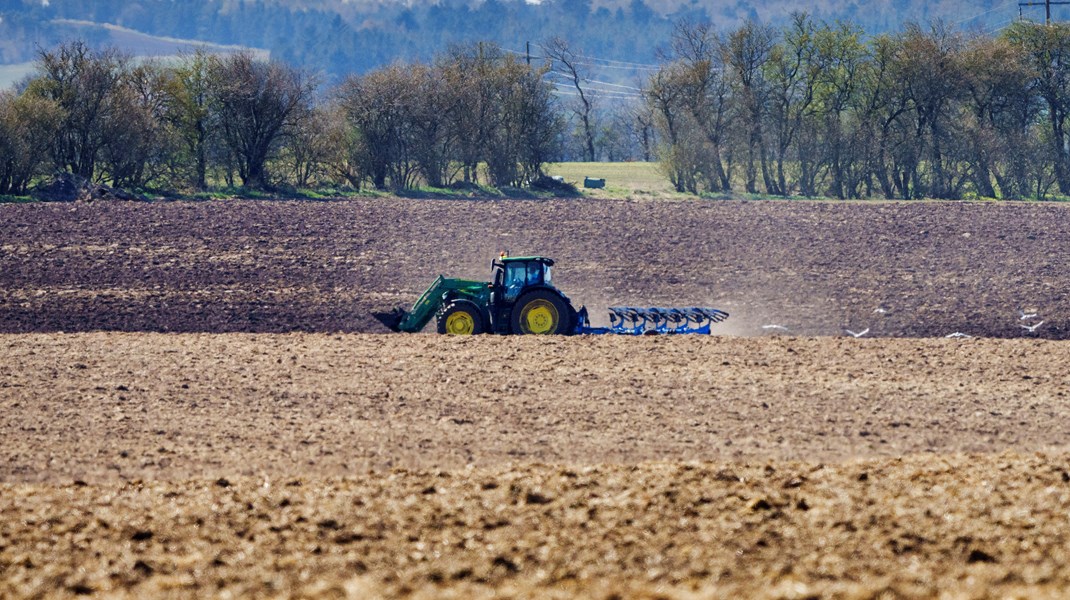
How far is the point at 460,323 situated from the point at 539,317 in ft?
3.82

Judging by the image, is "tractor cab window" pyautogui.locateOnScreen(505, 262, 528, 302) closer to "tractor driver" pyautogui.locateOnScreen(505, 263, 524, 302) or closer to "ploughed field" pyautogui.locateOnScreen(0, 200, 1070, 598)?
"tractor driver" pyautogui.locateOnScreen(505, 263, 524, 302)

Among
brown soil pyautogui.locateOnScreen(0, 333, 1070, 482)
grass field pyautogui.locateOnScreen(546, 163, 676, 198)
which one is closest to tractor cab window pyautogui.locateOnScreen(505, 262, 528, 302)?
brown soil pyautogui.locateOnScreen(0, 333, 1070, 482)

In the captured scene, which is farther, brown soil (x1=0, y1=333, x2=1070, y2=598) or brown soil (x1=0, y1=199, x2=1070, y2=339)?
brown soil (x1=0, y1=199, x2=1070, y2=339)

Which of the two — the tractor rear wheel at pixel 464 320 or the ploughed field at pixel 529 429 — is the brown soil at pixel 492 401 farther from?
the tractor rear wheel at pixel 464 320

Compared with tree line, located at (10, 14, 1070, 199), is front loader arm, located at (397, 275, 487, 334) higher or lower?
lower

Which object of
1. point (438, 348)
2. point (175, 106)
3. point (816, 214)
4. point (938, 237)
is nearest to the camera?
point (438, 348)

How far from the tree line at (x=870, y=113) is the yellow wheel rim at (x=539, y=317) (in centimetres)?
2640

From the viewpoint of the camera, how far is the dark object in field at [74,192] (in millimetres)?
32906

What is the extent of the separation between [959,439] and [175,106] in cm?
3260

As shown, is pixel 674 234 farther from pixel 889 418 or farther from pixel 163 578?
pixel 163 578

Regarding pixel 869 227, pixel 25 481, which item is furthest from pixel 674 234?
pixel 25 481

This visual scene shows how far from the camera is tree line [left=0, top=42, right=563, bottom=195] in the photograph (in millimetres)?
36531

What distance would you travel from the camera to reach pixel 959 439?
11.8 metres

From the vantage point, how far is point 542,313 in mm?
17812
